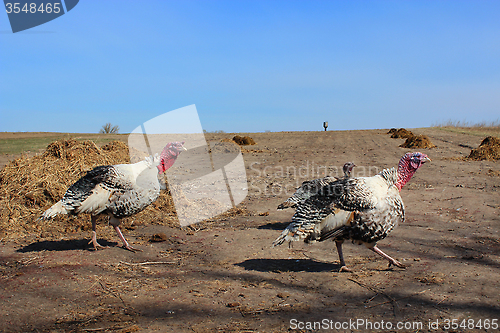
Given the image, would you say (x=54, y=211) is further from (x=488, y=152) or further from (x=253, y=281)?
(x=488, y=152)

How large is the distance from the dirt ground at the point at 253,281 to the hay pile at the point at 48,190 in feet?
1.89

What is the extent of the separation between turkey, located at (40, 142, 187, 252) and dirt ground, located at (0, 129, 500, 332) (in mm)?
771

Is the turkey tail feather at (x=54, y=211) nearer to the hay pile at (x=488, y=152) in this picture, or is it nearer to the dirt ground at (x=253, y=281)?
the dirt ground at (x=253, y=281)

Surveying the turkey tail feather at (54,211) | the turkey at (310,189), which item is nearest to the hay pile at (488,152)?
the turkey at (310,189)

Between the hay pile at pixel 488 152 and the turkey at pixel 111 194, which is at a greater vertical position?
the turkey at pixel 111 194

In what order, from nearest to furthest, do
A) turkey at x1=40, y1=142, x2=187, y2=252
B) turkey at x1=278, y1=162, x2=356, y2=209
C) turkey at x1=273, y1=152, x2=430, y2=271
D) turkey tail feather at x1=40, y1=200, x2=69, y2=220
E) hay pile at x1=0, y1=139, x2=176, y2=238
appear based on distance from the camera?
turkey at x1=273, y1=152, x2=430, y2=271 → turkey at x1=278, y1=162, x2=356, y2=209 → turkey tail feather at x1=40, y1=200, x2=69, y2=220 → turkey at x1=40, y1=142, x2=187, y2=252 → hay pile at x1=0, y1=139, x2=176, y2=238

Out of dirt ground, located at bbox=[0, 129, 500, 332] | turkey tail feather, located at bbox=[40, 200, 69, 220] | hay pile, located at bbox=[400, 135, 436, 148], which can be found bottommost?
dirt ground, located at bbox=[0, 129, 500, 332]

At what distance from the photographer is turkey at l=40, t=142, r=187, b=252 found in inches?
243

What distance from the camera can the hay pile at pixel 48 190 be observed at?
25.0 feet

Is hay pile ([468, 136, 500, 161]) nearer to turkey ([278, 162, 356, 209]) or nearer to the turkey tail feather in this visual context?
turkey ([278, 162, 356, 209])

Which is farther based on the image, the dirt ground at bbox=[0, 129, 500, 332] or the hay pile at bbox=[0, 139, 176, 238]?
the hay pile at bbox=[0, 139, 176, 238]

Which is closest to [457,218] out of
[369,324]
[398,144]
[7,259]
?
[369,324]

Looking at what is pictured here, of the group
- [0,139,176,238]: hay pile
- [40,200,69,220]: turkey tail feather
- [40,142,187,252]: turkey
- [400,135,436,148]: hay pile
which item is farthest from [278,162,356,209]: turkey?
[400,135,436,148]: hay pile

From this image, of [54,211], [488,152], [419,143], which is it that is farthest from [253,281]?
[419,143]
